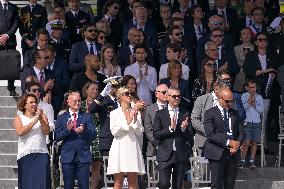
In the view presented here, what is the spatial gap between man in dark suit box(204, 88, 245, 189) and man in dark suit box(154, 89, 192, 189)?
0.38 metres

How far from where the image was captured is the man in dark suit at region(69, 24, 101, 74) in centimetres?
2272

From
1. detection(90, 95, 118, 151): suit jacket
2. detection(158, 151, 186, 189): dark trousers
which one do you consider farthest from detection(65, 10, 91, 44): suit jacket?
detection(158, 151, 186, 189): dark trousers

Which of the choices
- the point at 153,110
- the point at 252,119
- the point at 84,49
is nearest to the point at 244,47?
the point at 252,119

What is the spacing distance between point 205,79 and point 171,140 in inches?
81.2

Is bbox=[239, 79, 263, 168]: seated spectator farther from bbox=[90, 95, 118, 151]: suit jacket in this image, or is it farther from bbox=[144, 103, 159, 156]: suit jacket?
bbox=[90, 95, 118, 151]: suit jacket

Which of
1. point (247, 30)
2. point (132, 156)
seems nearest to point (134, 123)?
point (132, 156)

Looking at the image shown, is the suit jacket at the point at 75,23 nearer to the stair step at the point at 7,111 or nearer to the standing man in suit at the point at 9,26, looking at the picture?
the standing man in suit at the point at 9,26

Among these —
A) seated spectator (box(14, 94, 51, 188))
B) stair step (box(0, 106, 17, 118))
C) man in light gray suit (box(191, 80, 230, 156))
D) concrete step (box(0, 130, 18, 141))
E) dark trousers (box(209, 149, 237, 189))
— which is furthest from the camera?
stair step (box(0, 106, 17, 118))

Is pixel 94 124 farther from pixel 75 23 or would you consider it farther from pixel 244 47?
pixel 244 47

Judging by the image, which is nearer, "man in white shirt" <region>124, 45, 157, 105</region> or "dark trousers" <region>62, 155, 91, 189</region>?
"dark trousers" <region>62, 155, 91, 189</region>

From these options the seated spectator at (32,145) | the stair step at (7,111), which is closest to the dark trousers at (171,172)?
the seated spectator at (32,145)

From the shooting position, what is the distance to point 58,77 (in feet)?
73.8

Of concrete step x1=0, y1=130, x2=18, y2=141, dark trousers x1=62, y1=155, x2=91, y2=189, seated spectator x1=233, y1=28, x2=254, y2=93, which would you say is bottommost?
dark trousers x1=62, y1=155, x2=91, y2=189

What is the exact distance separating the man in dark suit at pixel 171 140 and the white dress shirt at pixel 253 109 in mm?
2072
